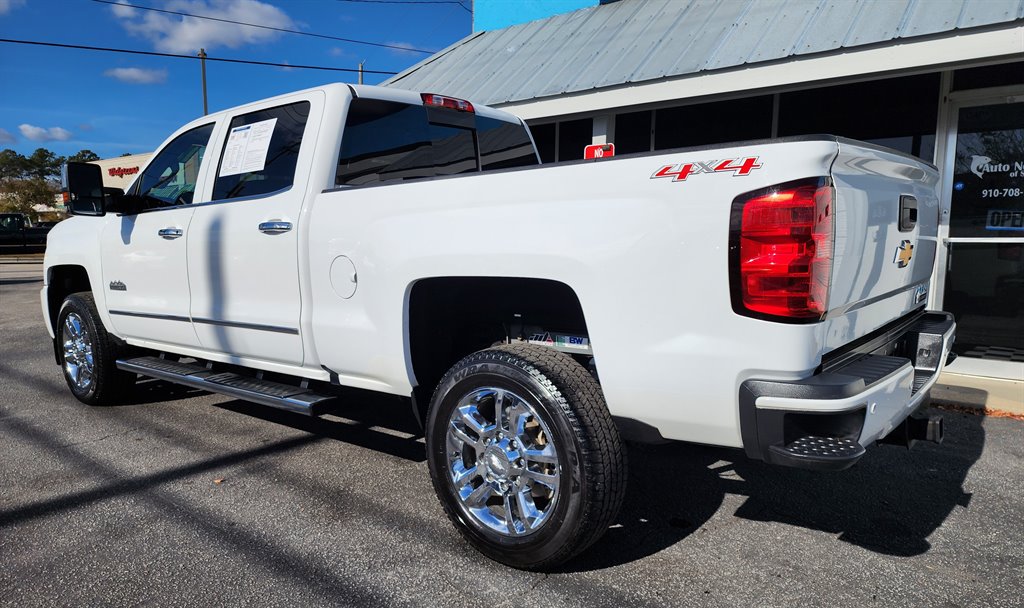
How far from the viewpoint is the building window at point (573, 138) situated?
31.3ft

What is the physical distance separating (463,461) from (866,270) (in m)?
1.76

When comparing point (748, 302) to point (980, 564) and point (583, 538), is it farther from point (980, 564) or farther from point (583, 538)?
point (980, 564)

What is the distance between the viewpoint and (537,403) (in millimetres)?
2602

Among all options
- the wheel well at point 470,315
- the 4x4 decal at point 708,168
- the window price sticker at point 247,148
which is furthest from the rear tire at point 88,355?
the 4x4 decal at point 708,168

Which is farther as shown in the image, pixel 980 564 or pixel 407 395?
pixel 407 395

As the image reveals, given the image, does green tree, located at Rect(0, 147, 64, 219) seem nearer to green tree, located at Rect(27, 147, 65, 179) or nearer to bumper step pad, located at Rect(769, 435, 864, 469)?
green tree, located at Rect(27, 147, 65, 179)

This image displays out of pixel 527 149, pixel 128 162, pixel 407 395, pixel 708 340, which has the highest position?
pixel 128 162

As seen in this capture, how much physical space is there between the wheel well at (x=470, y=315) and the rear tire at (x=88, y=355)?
3.07 m

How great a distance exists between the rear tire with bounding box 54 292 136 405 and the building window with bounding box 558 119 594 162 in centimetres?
628

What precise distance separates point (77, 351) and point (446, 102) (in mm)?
3658

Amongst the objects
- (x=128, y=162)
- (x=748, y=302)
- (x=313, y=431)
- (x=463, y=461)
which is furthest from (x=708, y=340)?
(x=128, y=162)

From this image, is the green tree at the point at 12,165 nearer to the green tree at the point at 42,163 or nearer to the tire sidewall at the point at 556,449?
the green tree at the point at 42,163

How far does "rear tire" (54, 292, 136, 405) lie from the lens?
5125 millimetres

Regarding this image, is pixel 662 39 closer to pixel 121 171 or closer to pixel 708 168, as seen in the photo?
pixel 708 168
